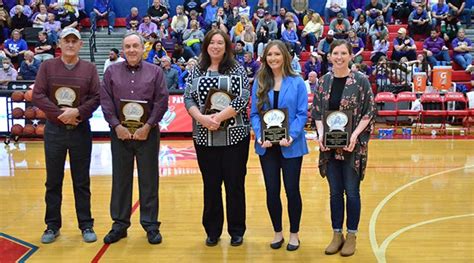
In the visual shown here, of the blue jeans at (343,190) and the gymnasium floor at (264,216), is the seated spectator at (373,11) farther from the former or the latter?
the blue jeans at (343,190)

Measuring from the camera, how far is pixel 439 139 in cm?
1011

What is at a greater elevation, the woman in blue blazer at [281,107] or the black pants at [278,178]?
the woman in blue blazer at [281,107]

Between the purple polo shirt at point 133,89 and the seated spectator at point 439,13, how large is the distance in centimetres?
1220

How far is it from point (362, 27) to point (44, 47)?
7936 millimetres

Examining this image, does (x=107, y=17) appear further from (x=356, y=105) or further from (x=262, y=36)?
(x=356, y=105)

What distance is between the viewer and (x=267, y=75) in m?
4.45

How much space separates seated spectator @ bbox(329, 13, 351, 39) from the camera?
14.5 meters

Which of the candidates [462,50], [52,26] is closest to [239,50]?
[52,26]

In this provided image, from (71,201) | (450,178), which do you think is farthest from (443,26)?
(71,201)

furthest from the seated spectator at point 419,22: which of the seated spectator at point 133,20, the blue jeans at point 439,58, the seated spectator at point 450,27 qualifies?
the seated spectator at point 133,20

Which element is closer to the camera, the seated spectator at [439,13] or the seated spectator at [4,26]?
the seated spectator at [439,13]

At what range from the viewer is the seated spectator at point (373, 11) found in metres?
15.3

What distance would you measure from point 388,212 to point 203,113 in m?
2.28

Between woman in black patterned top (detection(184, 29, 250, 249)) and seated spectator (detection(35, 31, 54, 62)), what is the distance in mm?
10227
